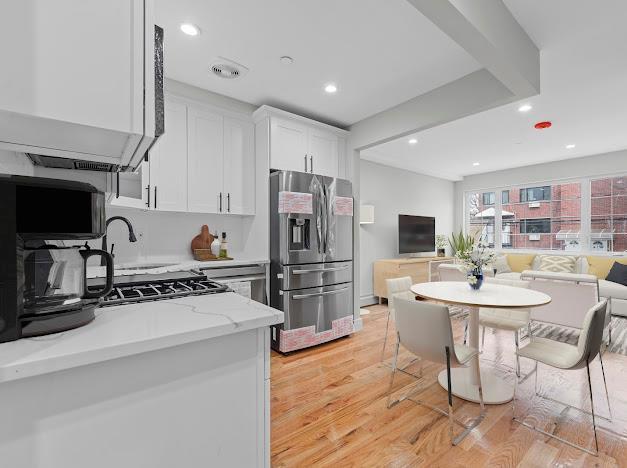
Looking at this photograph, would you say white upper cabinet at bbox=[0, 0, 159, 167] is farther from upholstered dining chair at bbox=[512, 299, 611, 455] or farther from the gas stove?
upholstered dining chair at bbox=[512, 299, 611, 455]

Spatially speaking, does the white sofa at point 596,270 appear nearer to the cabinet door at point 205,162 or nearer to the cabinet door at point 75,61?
the cabinet door at point 205,162

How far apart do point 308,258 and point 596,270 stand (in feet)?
16.2

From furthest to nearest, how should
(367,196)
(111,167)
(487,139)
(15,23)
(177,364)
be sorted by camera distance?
(367,196) → (487,139) → (111,167) → (177,364) → (15,23)

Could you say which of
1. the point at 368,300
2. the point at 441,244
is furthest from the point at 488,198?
the point at 368,300

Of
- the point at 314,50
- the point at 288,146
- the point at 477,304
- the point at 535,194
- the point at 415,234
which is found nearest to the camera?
the point at 477,304

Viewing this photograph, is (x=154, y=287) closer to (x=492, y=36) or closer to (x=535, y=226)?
(x=492, y=36)

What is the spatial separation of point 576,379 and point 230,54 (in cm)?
378

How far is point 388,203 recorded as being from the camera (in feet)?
18.8

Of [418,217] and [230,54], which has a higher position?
[230,54]

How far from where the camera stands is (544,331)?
Answer: 3.64 meters

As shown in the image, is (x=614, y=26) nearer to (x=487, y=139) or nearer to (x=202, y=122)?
(x=487, y=139)

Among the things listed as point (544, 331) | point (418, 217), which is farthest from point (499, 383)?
point (418, 217)

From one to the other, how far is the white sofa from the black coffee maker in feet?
15.0

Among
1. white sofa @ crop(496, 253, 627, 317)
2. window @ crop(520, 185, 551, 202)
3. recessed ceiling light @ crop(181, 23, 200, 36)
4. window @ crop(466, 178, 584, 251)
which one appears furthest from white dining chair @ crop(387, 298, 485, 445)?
window @ crop(520, 185, 551, 202)
